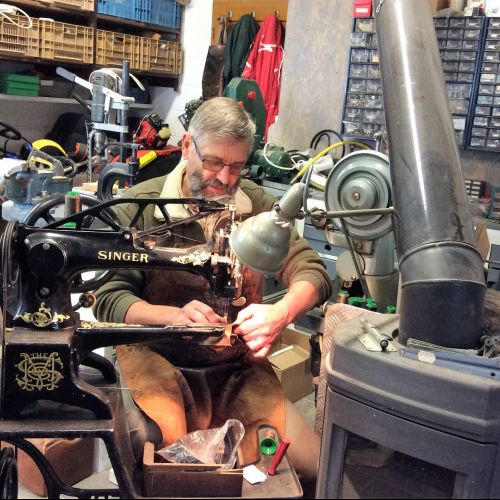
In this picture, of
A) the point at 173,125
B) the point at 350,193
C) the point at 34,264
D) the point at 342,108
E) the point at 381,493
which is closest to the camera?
the point at 381,493

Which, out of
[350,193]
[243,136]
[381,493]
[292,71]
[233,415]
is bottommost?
[233,415]

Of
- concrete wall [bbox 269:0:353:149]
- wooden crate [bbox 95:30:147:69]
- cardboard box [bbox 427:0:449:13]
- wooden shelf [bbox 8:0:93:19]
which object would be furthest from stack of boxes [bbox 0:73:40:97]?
cardboard box [bbox 427:0:449:13]

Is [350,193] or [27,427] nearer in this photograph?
[27,427]

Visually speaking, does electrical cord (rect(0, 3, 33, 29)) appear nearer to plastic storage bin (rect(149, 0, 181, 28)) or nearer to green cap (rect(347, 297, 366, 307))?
plastic storage bin (rect(149, 0, 181, 28))

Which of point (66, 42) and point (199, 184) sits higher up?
point (66, 42)

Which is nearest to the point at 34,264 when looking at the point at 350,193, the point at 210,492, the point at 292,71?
the point at 210,492

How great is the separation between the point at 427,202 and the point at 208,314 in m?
0.51

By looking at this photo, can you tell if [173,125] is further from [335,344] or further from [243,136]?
[335,344]

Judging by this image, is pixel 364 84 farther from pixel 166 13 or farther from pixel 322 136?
pixel 166 13

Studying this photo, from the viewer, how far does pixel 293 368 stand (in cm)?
242

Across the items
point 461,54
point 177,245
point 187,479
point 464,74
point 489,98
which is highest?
point 461,54

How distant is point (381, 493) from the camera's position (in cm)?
60

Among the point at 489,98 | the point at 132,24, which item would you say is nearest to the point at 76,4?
the point at 132,24

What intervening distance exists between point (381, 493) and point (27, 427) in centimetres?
65
